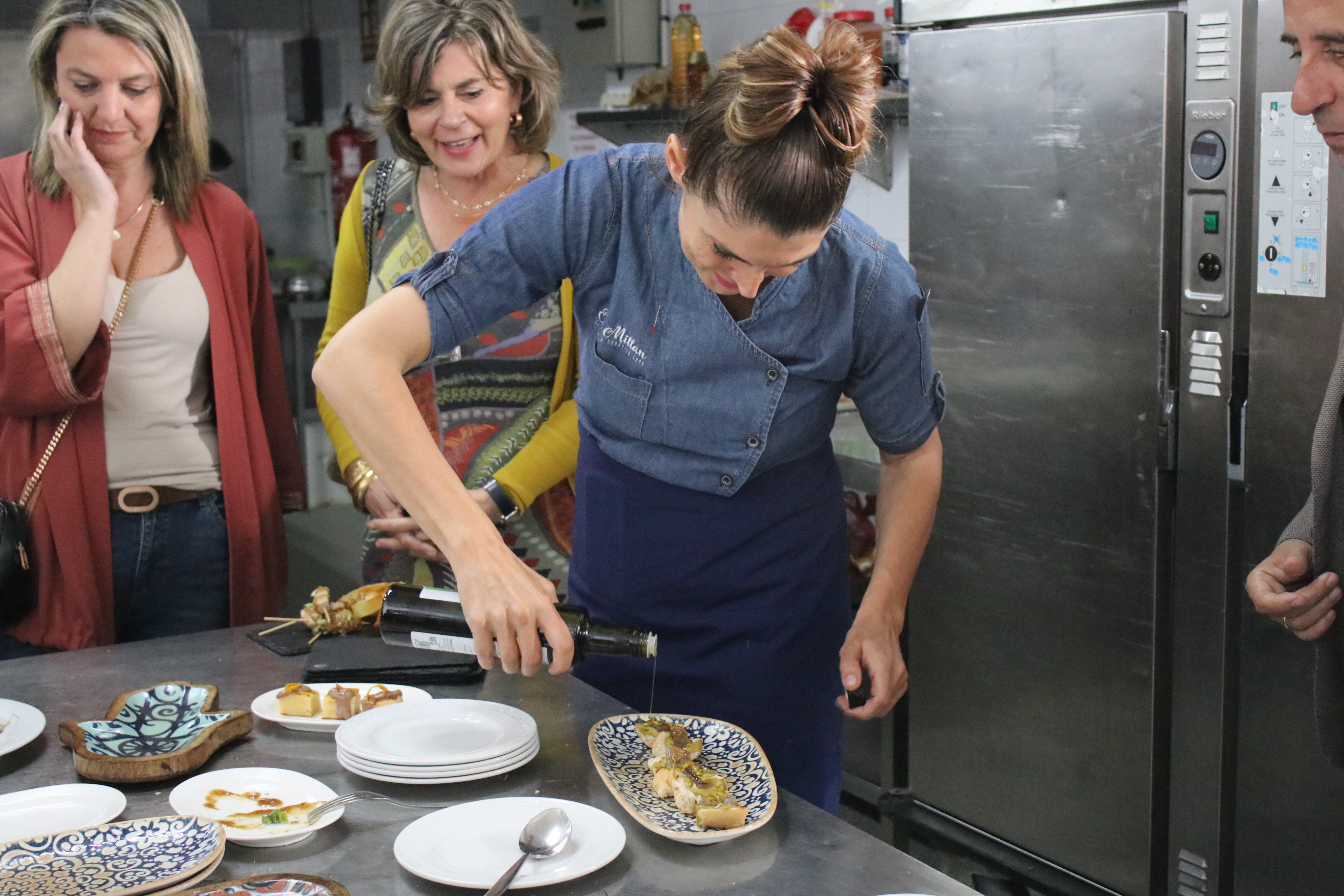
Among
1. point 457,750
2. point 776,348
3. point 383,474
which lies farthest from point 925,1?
point 457,750

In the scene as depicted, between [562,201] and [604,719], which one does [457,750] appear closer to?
[604,719]

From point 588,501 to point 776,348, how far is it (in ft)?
1.24

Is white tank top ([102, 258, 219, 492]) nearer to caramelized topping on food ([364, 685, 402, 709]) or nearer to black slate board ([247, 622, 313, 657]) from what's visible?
black slate board ([247, 622, 313, 657])

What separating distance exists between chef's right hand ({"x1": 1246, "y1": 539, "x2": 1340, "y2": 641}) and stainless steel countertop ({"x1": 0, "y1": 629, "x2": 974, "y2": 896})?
75 cm

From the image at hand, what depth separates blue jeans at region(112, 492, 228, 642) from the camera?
7.71 feet

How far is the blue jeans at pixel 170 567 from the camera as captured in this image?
7.71ft

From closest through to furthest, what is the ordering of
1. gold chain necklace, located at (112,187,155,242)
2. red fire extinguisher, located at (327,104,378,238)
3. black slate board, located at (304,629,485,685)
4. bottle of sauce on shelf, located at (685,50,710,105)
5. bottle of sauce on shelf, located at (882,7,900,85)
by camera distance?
1. black slate board, located at (304,629,485,685)
2. gold chain necklace, located at (112,187,155,242)
3. bottle of sauce on shelf, located at (882,7,900,85)
4. bottle of sauce on shelf, located at (685,50,710,105)
5. red fire extinguisher, located at (327,104,378,238)

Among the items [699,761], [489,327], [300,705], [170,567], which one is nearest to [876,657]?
[699,761]

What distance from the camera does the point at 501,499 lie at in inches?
90.2

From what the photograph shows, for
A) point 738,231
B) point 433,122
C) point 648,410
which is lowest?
point 648,410

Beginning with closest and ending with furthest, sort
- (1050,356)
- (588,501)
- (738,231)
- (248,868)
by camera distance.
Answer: (248,868)
(738,231)
(588,501)
(1050,356)

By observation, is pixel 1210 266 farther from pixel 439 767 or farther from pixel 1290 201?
pixel 439 767

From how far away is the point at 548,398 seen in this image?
241cm

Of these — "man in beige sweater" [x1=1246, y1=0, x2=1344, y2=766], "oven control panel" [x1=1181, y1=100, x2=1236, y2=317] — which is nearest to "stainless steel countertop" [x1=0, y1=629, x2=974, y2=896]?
"man in beige sweater" [x1=1246, y1=0, x2=1344, y2=766]
